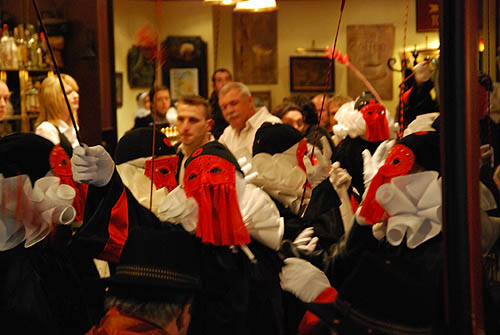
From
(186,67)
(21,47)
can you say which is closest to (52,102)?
(21,47)

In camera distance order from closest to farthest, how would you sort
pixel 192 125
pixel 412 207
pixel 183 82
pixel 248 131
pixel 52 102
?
pixel 412 207
pixel 192 125
pixel 248 131
pixel 52 102
pixel 183 82

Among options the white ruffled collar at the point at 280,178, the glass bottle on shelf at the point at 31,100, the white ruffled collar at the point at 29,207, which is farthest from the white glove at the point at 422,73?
the glass bottle on shelf at the point at 31,100

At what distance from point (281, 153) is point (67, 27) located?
4341 millimetres

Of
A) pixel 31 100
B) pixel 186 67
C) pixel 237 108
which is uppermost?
pixel 186 67

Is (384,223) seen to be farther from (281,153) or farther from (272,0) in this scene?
(272,0)

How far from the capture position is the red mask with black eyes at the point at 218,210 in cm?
175

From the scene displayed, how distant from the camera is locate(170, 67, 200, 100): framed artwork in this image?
843 centimetres

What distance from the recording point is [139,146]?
2457mm

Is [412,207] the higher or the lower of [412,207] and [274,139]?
the lower

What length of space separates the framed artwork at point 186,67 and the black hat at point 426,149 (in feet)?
22.2

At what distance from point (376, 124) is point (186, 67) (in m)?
5.70

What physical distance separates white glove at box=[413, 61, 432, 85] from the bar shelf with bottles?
3.77m

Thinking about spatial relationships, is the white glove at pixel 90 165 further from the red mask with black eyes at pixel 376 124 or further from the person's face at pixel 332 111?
the person's face at pixel 332 111

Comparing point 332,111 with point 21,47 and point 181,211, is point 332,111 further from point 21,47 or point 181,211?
point 181,211
